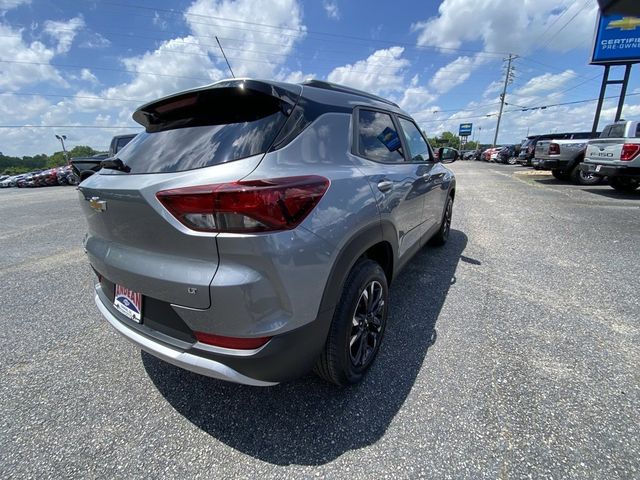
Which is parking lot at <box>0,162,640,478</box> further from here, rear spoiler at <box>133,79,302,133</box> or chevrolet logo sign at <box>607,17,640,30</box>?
chevrolet logo sign at <box>607,17,640,30</box>

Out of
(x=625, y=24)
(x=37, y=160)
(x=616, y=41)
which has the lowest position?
(x=37, y=160)

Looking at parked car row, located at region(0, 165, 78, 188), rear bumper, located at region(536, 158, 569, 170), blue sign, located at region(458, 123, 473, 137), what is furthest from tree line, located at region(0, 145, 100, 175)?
rear bumper, located at region(536, 158, 569, 170)

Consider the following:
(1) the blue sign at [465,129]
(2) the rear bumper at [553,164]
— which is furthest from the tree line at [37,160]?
(2) the rear bumper at [553,164]

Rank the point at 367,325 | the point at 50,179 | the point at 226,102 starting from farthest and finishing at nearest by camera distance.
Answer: the point at 50,179 < the point at 367,325 < the point at 226,102

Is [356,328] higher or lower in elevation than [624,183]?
lower

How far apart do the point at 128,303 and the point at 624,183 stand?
12.7m

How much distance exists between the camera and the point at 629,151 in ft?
26.0

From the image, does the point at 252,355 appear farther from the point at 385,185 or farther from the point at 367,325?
the point at 385,185

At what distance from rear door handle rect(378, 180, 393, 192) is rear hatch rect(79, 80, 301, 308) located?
0.78 meters

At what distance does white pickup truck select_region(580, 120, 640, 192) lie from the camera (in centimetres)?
791

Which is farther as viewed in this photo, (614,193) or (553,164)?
(553,164)

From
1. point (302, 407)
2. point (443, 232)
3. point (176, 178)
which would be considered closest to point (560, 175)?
point (443, 232)

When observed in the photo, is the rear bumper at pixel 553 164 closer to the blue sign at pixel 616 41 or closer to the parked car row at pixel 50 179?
the blue sign at pixel 616 41

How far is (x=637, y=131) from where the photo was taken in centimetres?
870
